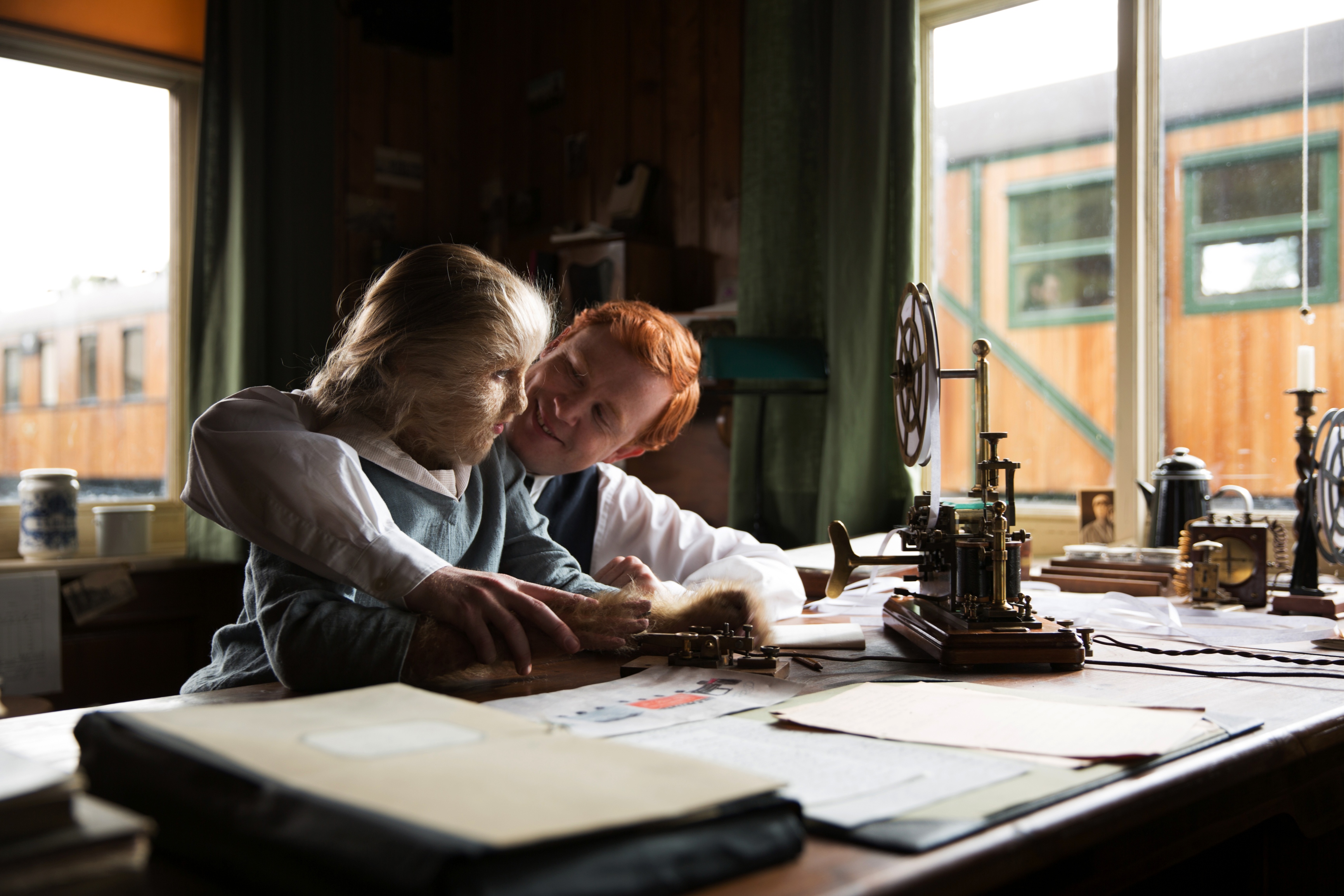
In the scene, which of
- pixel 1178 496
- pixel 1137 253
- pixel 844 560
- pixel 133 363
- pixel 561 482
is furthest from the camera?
pixel 133 363

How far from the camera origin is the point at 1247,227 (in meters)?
2.46

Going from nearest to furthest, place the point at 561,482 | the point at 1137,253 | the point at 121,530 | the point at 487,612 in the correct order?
the point at 487,612
the point at 561,482
the point at 1137,253
the point at 121,530

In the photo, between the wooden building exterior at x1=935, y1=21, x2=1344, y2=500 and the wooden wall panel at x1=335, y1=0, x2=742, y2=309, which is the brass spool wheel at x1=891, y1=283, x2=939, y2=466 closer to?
the wooden building exterior at x1=935, y1=21, x2=1344, y2=500

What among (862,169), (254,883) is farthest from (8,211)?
(254,883)

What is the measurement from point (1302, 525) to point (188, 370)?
2918mm

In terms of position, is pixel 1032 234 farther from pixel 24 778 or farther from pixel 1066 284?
pixel 24 778

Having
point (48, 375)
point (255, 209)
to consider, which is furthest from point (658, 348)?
point (48, 375)

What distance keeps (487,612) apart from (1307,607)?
1.16 m

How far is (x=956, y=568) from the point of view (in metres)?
1.13

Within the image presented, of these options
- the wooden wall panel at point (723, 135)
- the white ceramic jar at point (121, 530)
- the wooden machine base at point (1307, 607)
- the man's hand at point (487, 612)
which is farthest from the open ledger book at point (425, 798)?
the wooden wall panel at point (723, 135)

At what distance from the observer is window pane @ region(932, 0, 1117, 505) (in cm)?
271

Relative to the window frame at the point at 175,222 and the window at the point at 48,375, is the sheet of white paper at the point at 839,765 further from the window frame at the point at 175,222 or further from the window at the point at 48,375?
the window at the point at 48,375

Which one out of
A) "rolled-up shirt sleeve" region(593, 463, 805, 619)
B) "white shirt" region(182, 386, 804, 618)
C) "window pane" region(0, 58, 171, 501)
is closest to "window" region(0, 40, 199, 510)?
"window pane" region(0, 58, 171, 501)

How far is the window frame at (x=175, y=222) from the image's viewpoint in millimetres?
3256
